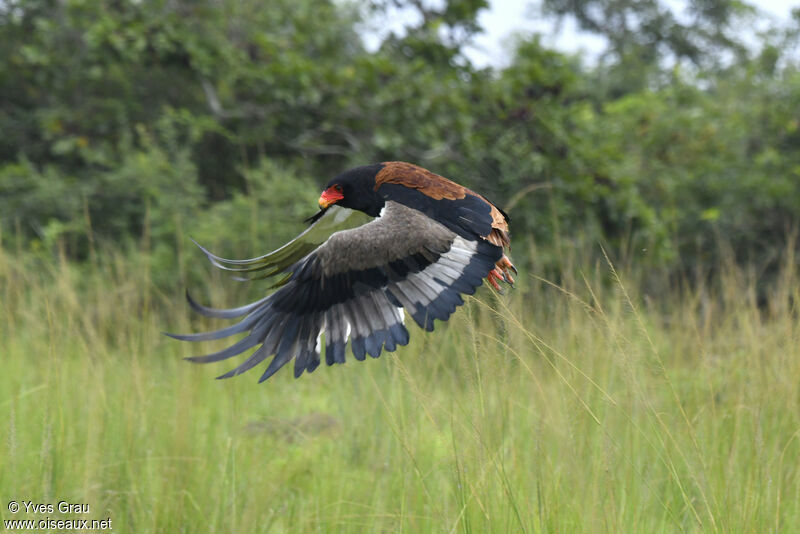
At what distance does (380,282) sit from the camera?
222 cm

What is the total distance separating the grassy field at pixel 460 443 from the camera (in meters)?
1.96

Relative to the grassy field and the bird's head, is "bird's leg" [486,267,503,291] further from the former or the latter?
the bird's head

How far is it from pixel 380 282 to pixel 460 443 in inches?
19.4

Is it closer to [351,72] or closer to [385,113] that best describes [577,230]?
[385,113]

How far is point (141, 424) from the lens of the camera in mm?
2713

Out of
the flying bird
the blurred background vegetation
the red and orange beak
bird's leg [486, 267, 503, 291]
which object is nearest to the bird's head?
the red and orange beak

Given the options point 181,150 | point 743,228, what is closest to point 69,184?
point 181,150

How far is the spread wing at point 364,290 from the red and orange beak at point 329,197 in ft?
0.70

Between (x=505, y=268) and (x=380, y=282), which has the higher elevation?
(x=505, y=268)

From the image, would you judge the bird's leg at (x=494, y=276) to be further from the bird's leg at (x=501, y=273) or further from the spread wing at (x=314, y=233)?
the spread wing at (x=314, y=233)

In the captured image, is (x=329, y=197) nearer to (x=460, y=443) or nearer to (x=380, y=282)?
(x=380, y=282)

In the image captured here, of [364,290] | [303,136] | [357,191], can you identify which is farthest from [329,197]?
[303,136]

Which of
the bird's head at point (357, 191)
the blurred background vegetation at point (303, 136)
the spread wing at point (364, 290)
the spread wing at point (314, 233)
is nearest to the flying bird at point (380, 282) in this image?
the spread wing at point (364, 290)

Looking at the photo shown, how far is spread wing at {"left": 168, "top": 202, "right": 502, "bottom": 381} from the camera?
2143 mm
